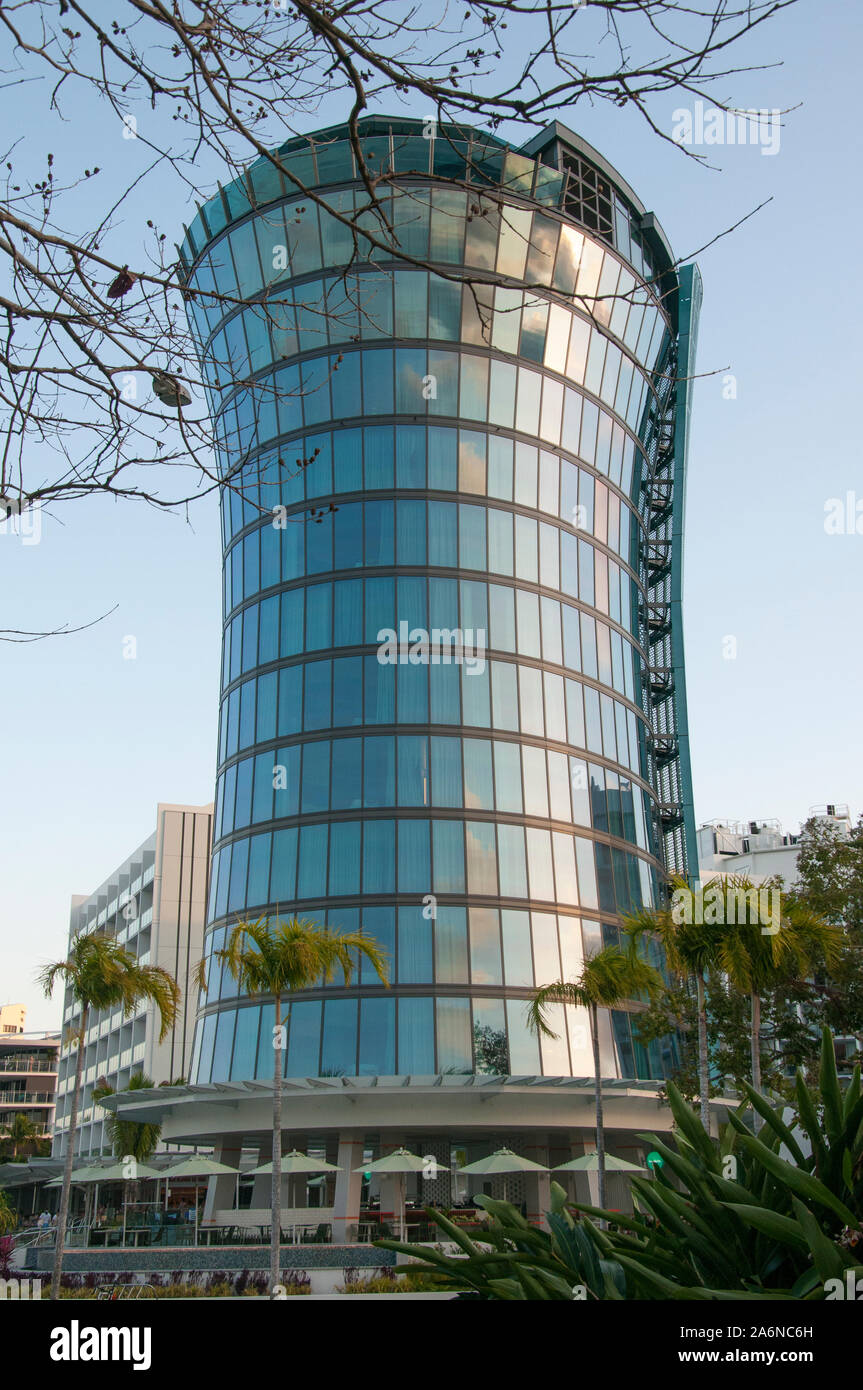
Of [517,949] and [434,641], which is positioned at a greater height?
[434,641]

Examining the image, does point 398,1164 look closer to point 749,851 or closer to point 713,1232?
point 713,1232

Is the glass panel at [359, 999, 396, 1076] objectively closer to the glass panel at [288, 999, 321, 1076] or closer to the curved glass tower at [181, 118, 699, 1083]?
the curved glass tower at [181, 118, 699, 1083]

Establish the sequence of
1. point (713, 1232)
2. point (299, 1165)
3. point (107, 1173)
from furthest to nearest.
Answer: point (107, 1173)
point (299, 1165)
point (713, 1232)

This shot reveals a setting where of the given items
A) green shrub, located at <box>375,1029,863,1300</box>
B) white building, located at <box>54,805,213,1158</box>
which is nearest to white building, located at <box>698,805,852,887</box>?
white building, located at <box>54,805,213,1158</box>

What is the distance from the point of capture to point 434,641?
147 ft

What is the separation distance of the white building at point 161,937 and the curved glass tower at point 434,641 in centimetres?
2791

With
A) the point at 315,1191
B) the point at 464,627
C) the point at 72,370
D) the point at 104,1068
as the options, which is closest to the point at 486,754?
the point at 464,627

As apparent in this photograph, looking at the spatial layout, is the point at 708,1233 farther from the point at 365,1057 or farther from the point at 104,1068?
the point at 104,1068

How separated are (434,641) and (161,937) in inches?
1539

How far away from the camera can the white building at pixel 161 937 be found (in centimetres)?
7400

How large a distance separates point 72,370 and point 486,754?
3700 centimetres

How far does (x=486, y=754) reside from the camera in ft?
144

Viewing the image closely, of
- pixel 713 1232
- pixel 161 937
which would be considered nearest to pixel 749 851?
pixel 161 937

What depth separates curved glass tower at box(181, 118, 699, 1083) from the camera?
135 ft
